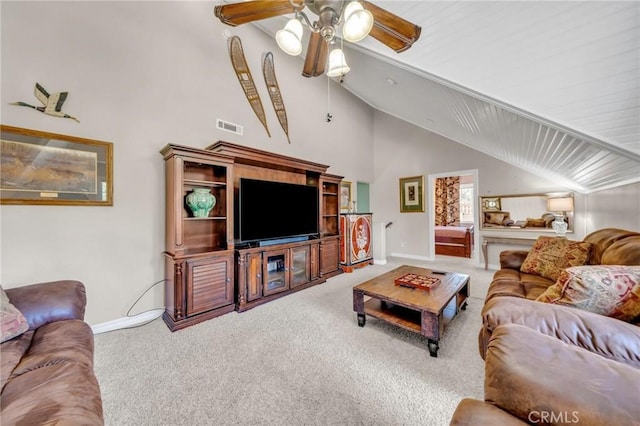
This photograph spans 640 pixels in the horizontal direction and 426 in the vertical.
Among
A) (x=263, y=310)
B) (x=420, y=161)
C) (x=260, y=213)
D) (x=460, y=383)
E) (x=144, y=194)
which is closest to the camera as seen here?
(x=460, y=383)

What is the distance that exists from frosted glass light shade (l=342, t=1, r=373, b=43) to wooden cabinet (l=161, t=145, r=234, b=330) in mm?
1808

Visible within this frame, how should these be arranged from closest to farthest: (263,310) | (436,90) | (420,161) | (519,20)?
1. (519,20)
2. (436,90)
3. (263,310)
4. (420,161)

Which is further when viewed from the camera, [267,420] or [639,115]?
[267,420]

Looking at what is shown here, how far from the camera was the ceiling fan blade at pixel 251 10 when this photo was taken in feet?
5.32

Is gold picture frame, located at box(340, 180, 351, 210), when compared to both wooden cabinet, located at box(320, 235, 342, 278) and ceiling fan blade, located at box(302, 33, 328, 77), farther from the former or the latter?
ceiling fan blade, located at box(302, 33, 328, 77)

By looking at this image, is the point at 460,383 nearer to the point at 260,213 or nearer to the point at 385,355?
the point at 385,355

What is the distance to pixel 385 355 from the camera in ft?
5.91

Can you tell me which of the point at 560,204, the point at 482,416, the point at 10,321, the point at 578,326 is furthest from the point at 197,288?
the point at 560,204

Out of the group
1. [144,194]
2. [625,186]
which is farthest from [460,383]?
[144,194]

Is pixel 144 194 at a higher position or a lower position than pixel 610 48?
lower

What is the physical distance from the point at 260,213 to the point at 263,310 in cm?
120

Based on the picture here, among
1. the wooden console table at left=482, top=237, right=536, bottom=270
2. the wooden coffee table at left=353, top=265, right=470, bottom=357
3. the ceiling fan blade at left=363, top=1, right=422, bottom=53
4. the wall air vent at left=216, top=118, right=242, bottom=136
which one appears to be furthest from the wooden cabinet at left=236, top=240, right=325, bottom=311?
the wooden console table at left=482, top=237, right=536, bottom=270

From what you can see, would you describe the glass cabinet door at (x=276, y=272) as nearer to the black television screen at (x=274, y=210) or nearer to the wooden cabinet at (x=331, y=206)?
the black television screen at (x=274, y=210)

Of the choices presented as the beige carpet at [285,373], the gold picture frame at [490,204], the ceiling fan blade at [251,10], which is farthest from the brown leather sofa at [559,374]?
the gold picture frame at [490,204]
